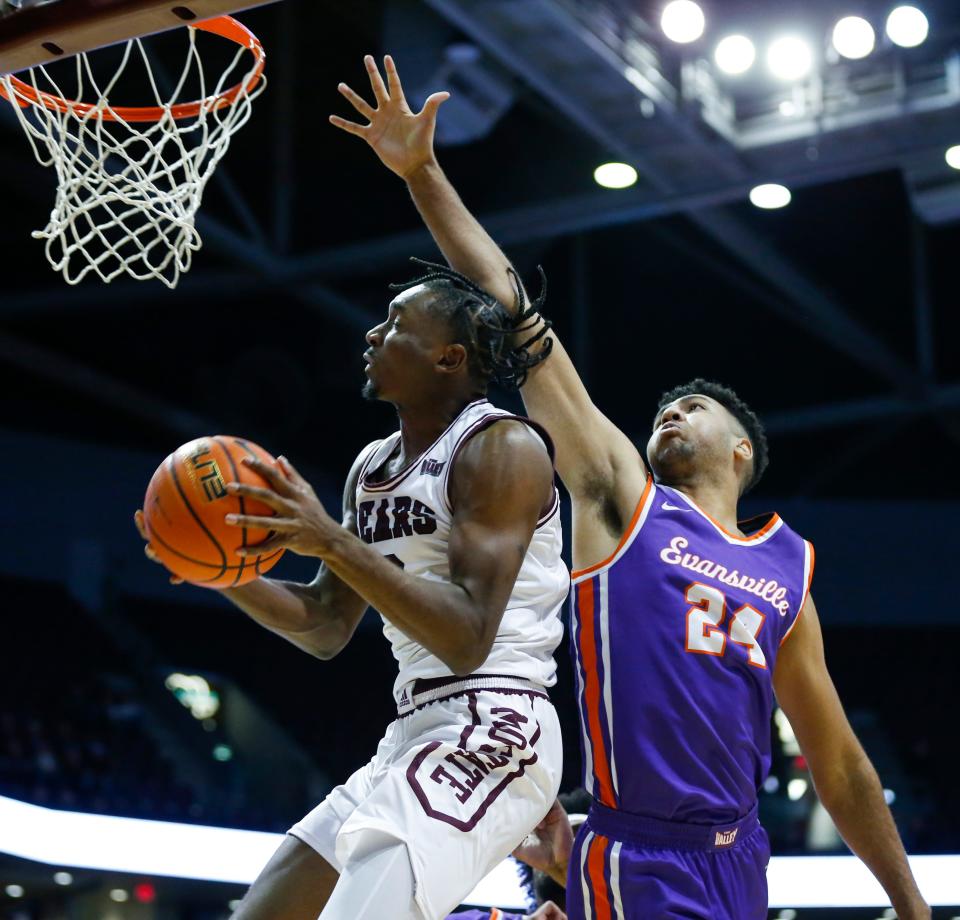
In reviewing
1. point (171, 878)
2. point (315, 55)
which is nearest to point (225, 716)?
point (171, 878)

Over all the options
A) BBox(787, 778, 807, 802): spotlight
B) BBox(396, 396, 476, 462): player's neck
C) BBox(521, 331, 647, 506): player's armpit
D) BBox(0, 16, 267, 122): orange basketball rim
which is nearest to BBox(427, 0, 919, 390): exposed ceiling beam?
BBox(787, 778, 807, 802): spotlight

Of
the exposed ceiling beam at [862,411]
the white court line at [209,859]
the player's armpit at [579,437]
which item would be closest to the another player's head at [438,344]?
the player's armpit at [579,437]

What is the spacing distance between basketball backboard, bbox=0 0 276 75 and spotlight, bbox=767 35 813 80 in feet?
20.9

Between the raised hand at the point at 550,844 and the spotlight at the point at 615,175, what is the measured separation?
7112mm

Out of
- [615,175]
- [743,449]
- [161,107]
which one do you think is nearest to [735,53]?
[615,175]

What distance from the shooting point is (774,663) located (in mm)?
3545

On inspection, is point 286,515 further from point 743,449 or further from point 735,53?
point 735,53

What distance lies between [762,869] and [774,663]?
1.59ft

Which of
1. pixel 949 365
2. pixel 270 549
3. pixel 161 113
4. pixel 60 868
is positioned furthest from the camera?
pixel 949 365

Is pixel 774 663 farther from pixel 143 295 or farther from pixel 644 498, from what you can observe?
pixel 143 295

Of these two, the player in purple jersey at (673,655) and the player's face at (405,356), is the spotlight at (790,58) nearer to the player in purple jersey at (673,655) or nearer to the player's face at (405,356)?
the player in purple jersey at (673,655)

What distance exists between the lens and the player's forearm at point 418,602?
8.47 feet

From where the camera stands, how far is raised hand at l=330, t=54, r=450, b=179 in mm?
3479

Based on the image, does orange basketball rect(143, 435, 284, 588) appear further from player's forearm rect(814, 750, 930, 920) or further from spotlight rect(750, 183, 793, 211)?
spotlight rect(750, 183, 793, 211)
